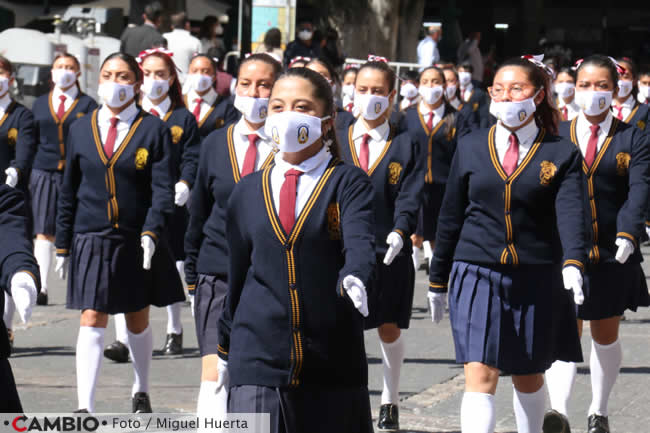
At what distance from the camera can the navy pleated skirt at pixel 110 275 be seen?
269 inches

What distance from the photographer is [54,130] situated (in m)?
10.9

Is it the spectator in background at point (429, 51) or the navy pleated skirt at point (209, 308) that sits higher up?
the spectator in background at point (429, 51)

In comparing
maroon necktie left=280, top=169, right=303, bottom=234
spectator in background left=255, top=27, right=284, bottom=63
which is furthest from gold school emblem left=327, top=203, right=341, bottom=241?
spectator in background left=255, top=27, right=284, bottom=63

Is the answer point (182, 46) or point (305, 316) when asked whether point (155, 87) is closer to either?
point (305, 316)

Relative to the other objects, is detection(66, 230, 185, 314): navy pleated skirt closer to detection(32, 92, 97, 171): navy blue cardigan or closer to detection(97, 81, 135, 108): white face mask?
detection(97, 81, 135, 108): white face mask

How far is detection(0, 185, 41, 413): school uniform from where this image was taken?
3852 mm

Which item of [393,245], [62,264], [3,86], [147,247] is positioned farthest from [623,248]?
[3,86]

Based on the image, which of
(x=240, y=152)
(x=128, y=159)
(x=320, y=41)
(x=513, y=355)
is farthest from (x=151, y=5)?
(x=513, y=355)

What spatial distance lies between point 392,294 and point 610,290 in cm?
115

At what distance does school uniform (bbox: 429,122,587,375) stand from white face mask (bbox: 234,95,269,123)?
37.7 inches

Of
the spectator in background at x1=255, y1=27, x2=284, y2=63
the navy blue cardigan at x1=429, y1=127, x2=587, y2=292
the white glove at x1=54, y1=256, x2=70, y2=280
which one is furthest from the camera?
the spectator in background at x1=255, y1=27, x2=284, y2=63

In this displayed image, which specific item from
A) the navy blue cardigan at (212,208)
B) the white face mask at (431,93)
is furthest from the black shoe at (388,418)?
the white face mask at (431,93)

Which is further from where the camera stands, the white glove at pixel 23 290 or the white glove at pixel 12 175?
the white glove at pixel 12 175

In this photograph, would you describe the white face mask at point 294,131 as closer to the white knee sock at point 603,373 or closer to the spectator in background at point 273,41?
the white knee sock at point 603,373
